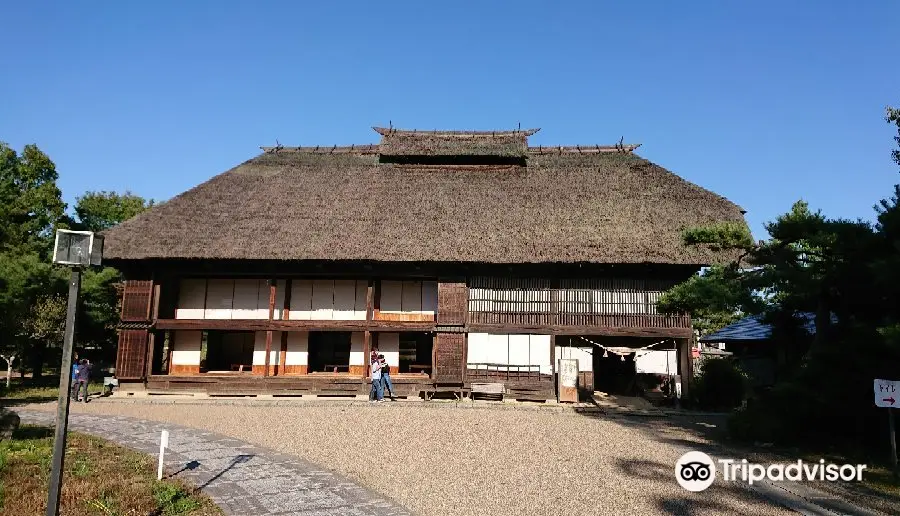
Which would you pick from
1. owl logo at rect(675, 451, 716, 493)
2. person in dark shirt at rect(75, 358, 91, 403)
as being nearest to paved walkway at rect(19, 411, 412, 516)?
owl logo at rect(675, 451, 716, 493)

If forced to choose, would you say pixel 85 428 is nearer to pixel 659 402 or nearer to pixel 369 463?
pixel 369 463

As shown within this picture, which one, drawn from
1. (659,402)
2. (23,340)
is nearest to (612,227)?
(659,402)

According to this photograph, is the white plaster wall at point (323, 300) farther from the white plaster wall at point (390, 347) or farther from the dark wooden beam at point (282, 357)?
the white plaster wall at point (390, 347)

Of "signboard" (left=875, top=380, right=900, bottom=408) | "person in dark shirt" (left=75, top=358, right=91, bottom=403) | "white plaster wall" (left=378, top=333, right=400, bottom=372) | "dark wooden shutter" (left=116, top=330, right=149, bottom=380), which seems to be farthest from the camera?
"white plaster wall" (left=378, top=333, right=400, bottom=372)

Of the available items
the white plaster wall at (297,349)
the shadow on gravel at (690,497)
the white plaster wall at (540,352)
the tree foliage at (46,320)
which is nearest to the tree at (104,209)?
the tree foliage at (46,320)

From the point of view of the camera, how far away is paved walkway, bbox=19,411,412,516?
6039 millimetres

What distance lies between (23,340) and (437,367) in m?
15.5

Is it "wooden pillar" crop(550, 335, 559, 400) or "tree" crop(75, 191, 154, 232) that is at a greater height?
"tree" crop(75, 191, 154, 232)

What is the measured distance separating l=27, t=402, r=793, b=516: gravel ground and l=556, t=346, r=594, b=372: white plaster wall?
418 cm

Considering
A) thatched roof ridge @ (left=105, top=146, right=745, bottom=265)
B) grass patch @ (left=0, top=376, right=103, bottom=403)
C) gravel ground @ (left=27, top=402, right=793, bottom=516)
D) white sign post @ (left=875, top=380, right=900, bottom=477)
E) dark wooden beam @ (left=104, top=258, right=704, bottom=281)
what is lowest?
grass patch @ (left=0, top=376, right=103, bottom=403)

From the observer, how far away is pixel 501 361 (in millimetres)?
18641

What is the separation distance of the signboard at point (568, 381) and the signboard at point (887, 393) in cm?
1011

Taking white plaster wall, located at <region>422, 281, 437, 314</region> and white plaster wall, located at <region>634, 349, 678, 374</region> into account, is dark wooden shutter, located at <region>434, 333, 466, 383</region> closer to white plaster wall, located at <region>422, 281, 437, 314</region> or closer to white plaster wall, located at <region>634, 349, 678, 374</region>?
white plaster wall, located at <region>422, 281, 437, 314</region>

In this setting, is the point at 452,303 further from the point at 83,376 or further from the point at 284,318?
the point at 83,376
